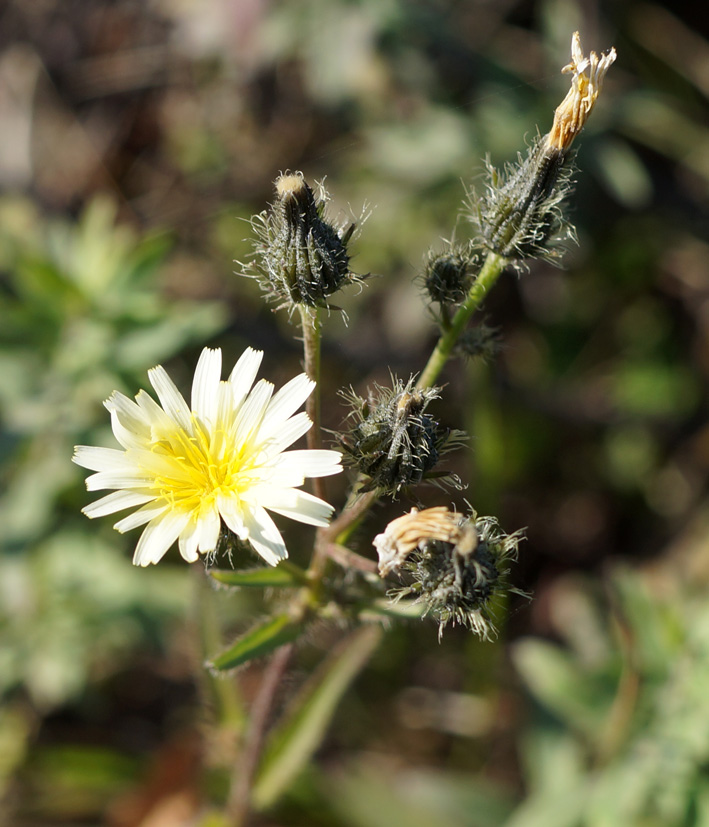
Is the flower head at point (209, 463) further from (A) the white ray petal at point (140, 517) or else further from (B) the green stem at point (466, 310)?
(B) the green stem at point (466, 310)

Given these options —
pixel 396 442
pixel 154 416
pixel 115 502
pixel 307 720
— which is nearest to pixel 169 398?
pixel 154 416

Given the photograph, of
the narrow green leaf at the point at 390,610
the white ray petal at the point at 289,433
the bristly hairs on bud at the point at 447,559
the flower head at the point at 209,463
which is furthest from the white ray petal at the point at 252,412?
the narrow green leaf at the point at 390,610

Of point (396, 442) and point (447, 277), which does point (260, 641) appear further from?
point (447, 277)

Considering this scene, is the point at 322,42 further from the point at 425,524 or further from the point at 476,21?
the point at 425,524

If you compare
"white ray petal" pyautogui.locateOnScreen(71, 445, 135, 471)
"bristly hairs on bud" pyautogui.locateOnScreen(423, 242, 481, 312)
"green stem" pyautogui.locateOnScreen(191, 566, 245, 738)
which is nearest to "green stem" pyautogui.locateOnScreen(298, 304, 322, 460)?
"bristly hairs on bud" pyautogui.locateOnScreen(423, 242, 481, 312)

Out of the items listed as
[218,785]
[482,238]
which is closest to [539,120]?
[482,238]

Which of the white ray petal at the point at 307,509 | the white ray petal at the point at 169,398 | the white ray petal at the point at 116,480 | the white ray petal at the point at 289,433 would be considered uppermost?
the white ray petal at the point at 169,398

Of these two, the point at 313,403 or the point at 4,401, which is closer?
the point at 313,403
